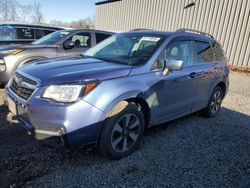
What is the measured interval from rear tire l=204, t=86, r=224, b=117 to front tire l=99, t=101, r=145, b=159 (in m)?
2.26

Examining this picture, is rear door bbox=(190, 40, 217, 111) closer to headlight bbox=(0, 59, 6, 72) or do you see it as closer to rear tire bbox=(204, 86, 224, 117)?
rear tire bbox=(204, 86, 224, 117)

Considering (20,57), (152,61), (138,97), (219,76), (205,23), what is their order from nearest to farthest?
(138,97), (152,61), (219,76), (20,57), (205,23)

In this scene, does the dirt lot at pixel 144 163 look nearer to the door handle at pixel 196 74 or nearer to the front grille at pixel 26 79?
the front grille at pixel 26 79

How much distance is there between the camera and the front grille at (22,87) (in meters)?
2.92

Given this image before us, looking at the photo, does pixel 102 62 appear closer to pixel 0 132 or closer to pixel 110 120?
pixel 110 120

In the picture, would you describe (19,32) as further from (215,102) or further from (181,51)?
(215,102)

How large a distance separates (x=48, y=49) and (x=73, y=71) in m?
3.87

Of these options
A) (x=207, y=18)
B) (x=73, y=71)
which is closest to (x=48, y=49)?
(x=73, y=71)

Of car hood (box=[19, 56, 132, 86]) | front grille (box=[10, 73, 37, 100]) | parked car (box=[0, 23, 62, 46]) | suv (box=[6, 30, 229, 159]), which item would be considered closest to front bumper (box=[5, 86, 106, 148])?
suv (box=[6, 30, 229, 159])

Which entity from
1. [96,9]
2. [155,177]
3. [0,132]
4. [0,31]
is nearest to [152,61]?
[155,177]

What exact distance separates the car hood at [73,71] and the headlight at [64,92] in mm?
69

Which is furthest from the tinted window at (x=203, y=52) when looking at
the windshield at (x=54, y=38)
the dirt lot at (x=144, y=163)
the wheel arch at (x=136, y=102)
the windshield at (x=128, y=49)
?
the windshield at (x=54, y=38)

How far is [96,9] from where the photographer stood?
23.2 metres

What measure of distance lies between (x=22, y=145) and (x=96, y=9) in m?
21.6
